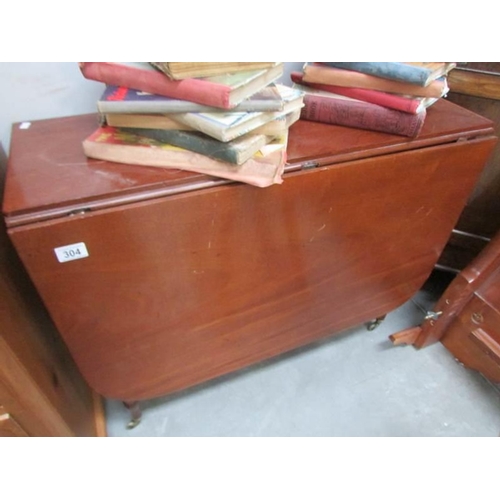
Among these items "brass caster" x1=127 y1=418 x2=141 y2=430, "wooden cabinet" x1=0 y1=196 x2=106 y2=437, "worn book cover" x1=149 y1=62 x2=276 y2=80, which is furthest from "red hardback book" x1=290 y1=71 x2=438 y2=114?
"brass caster" x1=127 y1=418 x2=141 y2=430

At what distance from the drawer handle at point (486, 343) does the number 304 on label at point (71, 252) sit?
1055 mm

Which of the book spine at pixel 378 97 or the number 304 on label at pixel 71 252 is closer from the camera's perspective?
the number 304 on label at pixel 71 252

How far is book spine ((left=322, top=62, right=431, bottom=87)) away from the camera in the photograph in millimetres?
654

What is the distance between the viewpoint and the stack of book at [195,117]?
522 mm

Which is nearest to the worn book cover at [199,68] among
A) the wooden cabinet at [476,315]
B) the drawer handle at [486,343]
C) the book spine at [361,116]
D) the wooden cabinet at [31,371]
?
the book spine at [361,116]

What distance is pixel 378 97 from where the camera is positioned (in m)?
0.71

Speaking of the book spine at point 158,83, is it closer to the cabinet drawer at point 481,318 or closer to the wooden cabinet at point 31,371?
the wooden cabinet at point 31,371

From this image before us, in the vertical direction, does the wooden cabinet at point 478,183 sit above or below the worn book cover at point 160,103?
below

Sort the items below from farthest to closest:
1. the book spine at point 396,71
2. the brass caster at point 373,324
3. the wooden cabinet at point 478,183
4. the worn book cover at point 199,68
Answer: the brass caster at point 373,324
the wooden cabinet at point 478,183
the book spine at point 396,71
the worn book cover at point 199,68

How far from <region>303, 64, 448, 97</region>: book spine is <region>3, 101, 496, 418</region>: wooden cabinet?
0.27 ft

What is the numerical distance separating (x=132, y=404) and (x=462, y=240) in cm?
112

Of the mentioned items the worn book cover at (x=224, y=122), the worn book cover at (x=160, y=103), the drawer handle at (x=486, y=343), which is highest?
the worn book cover at (x=160, y=103)
